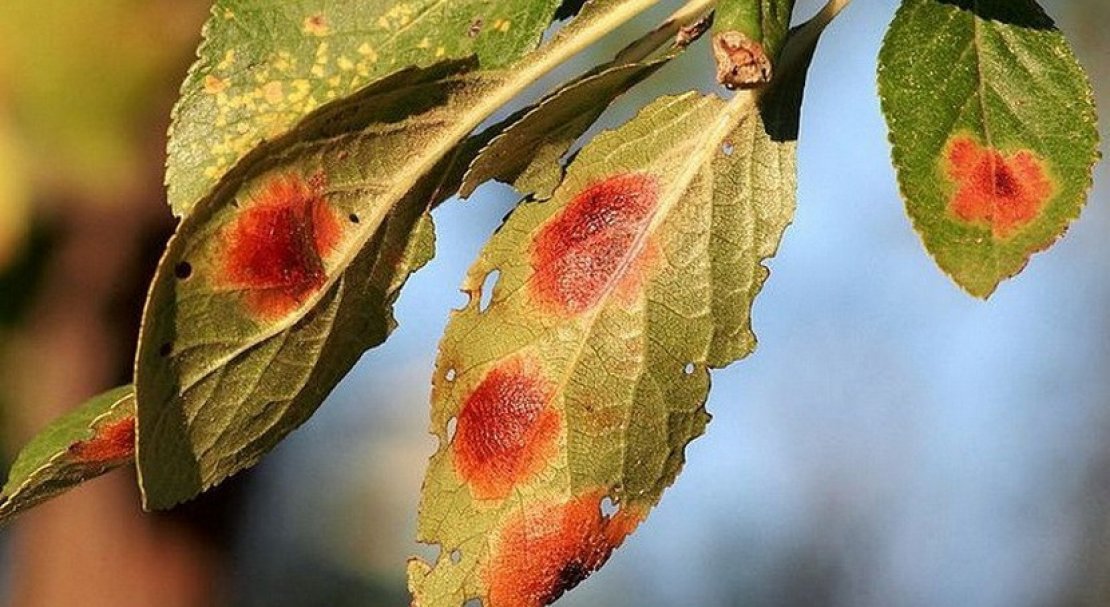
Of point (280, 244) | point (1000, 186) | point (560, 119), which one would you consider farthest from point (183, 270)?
point (1000, 186)

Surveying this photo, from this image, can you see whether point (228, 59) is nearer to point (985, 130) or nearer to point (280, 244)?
point (280, 244)

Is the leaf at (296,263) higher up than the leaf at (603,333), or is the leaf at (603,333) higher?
the leaf at (296,263)

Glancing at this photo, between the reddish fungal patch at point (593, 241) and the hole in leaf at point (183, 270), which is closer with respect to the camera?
the hole in leaf at point (183, 270)

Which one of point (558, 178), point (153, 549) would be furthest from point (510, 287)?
point (153, 549)

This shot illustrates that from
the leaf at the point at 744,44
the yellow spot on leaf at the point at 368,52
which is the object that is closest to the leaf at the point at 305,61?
the yellow spot on leaf at the point at 368,52

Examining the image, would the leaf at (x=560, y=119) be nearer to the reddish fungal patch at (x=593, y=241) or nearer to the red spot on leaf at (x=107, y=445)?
the reddish fungal patch at (x=593, y=241)

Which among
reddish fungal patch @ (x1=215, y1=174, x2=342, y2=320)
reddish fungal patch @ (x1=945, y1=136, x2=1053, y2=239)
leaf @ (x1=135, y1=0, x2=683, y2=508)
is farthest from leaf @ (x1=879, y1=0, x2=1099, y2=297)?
reddish fungal patch @ (x1=215, y1=174, x2=342, y2=320)

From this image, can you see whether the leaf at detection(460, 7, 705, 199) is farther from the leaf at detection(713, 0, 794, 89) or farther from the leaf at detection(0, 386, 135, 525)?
the leaf at detection(0, 386, 135, 525)
